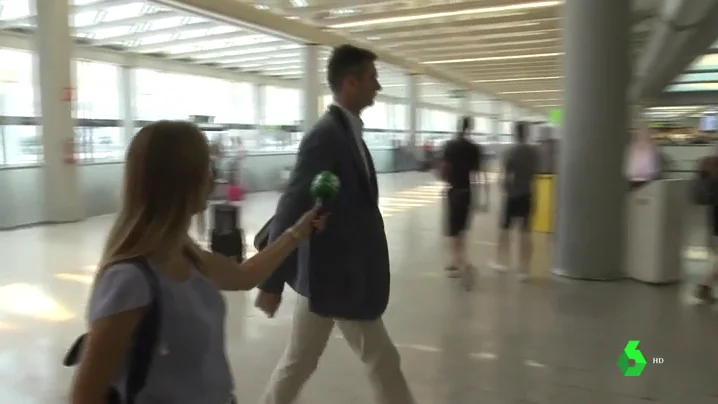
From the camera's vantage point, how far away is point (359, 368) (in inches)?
159

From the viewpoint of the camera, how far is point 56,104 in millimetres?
10992

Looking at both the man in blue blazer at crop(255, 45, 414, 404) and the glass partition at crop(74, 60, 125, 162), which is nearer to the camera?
the man in blue blazer at crop(255, 45, 414, 404)

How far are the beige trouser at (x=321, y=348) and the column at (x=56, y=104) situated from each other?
962cm

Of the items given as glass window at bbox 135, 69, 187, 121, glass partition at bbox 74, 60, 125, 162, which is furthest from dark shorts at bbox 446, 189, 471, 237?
glass window at bbox 135, 69, 187, 121

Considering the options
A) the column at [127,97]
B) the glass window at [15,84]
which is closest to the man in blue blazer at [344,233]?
the glass window at [15,84]

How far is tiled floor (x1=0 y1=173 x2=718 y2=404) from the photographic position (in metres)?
3.68

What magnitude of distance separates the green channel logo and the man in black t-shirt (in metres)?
2.20

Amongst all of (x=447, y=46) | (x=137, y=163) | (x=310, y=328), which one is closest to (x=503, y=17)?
(x=447, y=46)

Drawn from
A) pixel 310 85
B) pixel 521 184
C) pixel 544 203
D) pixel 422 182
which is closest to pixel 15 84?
pixel 310 85

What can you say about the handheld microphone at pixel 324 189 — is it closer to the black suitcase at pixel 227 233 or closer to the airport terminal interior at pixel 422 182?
the airport terminal interior at pixel 422 182

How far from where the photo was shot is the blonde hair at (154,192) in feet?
4.39

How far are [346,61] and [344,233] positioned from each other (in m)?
0.66

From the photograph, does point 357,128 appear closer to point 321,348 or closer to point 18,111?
point 321,348

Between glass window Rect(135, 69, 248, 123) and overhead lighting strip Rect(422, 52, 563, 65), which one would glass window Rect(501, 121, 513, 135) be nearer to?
overhead lighting strip Rect(422, 52, 563, 65)
